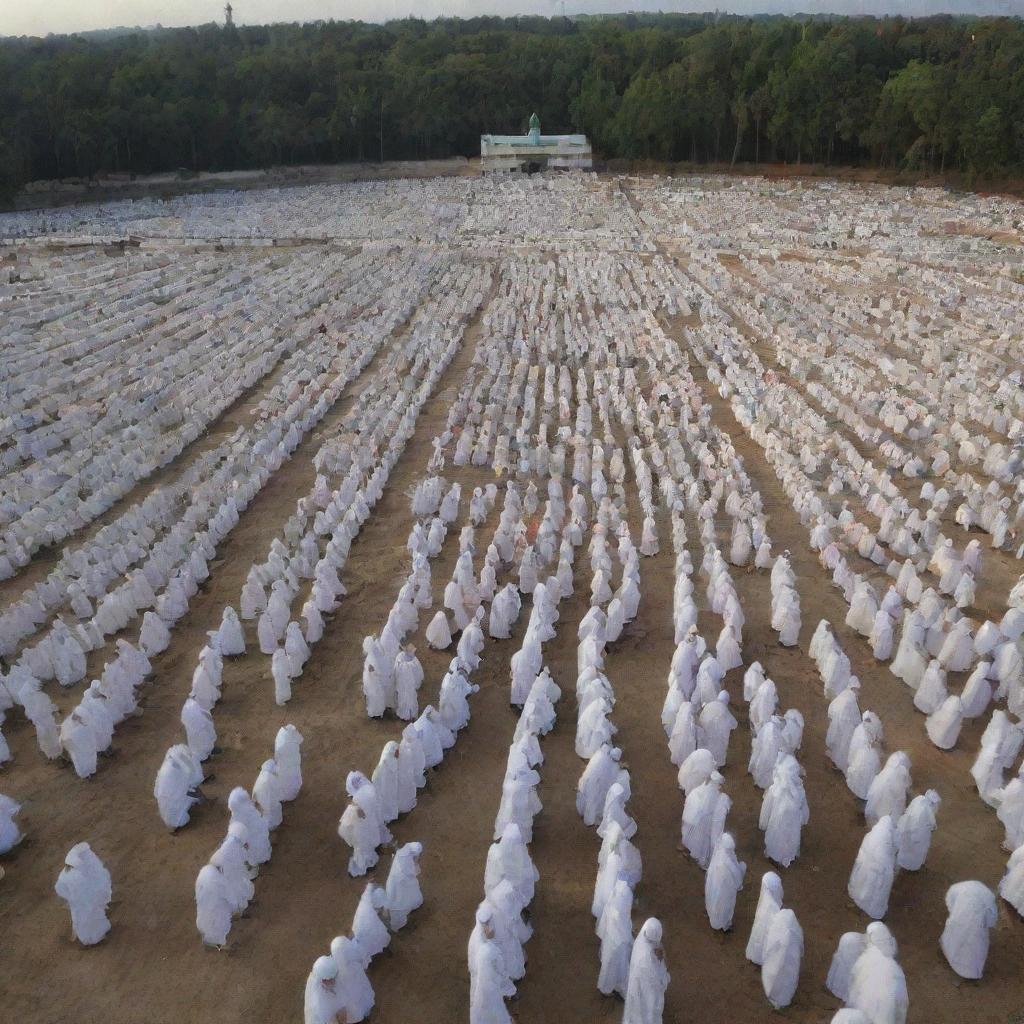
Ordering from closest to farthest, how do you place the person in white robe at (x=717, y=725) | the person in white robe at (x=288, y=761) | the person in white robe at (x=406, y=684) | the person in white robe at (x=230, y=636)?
1. the person in white robe at (x=288, y=761)
2. the person in white robe at (x=717, y=725)
3. the person in white robe at (x=406, y=684)
4. the person in white robe at (x=230, y=636)

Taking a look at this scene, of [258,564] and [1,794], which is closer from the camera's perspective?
[1,794]

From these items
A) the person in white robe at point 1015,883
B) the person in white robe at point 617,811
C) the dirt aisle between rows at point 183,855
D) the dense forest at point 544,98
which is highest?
the dense forest at point 544,98

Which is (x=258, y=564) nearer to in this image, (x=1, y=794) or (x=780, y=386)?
(x=1, y=794)

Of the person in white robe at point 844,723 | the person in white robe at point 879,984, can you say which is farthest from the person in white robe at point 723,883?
the person in white robe at point 844,723

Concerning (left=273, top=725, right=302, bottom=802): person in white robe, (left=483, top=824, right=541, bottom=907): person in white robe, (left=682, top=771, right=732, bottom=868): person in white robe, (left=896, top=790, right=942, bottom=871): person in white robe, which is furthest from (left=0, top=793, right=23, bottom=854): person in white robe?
(left=896, top=790, right=942, bottom=871): person in white robe

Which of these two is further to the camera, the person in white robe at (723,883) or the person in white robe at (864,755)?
the person in white robe at (864,755)

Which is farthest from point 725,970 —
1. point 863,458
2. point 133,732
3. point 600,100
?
point 600,100

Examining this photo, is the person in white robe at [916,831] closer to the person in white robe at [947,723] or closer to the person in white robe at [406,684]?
A: the person in white robe at [947,723]
